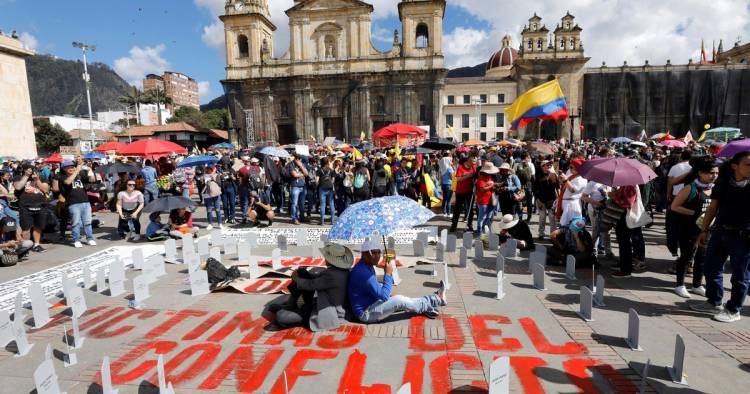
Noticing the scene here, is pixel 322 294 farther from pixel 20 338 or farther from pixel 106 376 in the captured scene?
pixel 20 338

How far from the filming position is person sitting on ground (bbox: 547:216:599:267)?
7.02 m

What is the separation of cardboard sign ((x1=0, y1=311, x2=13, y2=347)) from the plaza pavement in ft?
0.39

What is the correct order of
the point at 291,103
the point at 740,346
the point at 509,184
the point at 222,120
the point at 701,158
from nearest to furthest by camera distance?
the point at 740,346 → the point at 701,158 → the point at 509,184 → the point at 291,103 → the point at 222,120

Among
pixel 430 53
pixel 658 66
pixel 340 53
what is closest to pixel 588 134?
pixel 658 66

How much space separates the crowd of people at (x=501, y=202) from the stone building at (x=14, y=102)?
57.8 ft

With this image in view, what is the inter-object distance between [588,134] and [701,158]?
54.9m

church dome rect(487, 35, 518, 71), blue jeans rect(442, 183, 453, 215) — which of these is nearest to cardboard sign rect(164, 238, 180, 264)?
blue jeans rect(442, 183, 453, 215)

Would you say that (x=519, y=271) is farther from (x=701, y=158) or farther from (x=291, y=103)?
(x=291, y=103)

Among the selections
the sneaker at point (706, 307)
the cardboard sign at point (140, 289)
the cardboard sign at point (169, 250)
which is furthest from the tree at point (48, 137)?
the sneaker at point (706, 307)

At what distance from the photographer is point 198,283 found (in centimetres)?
599

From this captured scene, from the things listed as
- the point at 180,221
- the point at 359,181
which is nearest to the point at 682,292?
the point at 359,181

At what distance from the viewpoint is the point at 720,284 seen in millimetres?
5012

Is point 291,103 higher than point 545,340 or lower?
higher

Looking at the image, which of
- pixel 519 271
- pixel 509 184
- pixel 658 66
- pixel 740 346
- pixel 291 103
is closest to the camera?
pixel 740 346
